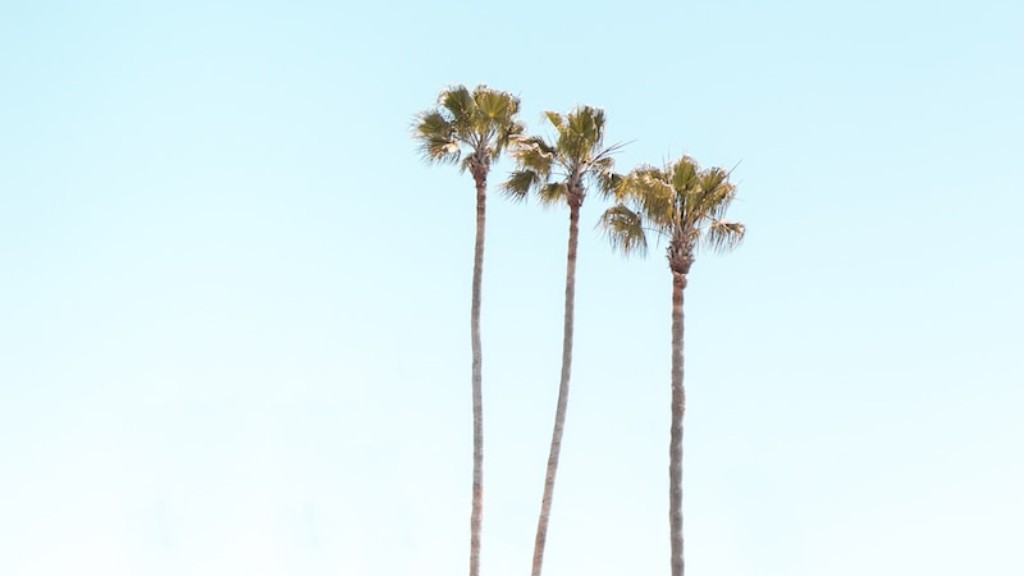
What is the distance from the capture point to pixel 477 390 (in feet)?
121

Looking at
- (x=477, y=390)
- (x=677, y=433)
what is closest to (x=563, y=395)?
(x=477, y=390)

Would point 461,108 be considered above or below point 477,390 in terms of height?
above

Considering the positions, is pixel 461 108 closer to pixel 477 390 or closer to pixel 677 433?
pixel 477 390

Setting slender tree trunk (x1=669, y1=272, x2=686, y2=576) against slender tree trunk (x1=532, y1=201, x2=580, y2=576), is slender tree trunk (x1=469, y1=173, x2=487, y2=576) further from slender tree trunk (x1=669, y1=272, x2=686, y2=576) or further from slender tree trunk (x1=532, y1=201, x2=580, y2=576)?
slender tree trunk (x1=669, y1=272, x2=686, y2=576)

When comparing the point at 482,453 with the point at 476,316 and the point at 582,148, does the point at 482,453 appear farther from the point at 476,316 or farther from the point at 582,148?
the point at 582,148

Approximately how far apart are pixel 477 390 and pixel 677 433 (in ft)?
25.8

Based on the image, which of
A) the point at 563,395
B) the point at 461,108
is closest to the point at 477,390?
the point at 563,395

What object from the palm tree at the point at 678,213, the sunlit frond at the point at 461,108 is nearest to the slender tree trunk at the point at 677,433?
the palm tree at the point at 678,213

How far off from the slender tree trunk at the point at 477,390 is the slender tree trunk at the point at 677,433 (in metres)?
6.82

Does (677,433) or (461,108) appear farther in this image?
(461,108)

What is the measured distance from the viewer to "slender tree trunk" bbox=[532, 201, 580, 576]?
35.3m

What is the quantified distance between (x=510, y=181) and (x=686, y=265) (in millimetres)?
8470

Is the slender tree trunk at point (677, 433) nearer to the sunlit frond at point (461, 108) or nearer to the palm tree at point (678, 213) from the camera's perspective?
the palm tree at point (678, 213)

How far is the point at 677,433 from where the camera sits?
30516 mm
